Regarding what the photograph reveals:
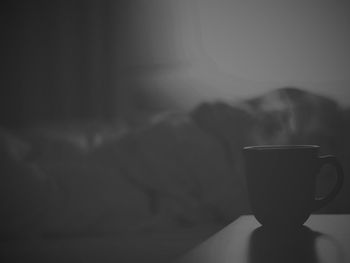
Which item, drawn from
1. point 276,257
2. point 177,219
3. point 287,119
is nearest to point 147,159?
point 177,219

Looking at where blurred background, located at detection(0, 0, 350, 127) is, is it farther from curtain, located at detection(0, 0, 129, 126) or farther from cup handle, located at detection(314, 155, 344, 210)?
cup handle, located at detection(314, 155, 344, 210)

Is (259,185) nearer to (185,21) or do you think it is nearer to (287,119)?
(287,119)

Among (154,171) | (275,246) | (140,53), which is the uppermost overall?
(140,53)

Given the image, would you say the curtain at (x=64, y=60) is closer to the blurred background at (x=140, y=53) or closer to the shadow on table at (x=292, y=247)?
the blurred background at (x=140, y=53)

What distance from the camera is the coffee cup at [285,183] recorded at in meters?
0.38

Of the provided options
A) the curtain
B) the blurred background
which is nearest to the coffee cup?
the blurred background

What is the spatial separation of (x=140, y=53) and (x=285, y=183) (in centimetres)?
94

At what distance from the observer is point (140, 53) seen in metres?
1.24

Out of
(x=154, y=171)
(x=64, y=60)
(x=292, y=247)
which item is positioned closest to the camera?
(x=292, y=247)

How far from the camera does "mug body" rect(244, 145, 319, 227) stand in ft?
1.26

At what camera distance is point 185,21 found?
123cm

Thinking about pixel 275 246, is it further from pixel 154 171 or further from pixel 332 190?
pixel 154 171

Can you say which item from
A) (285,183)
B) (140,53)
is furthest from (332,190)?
(140,53)

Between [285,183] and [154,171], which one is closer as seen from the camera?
[285,183]
